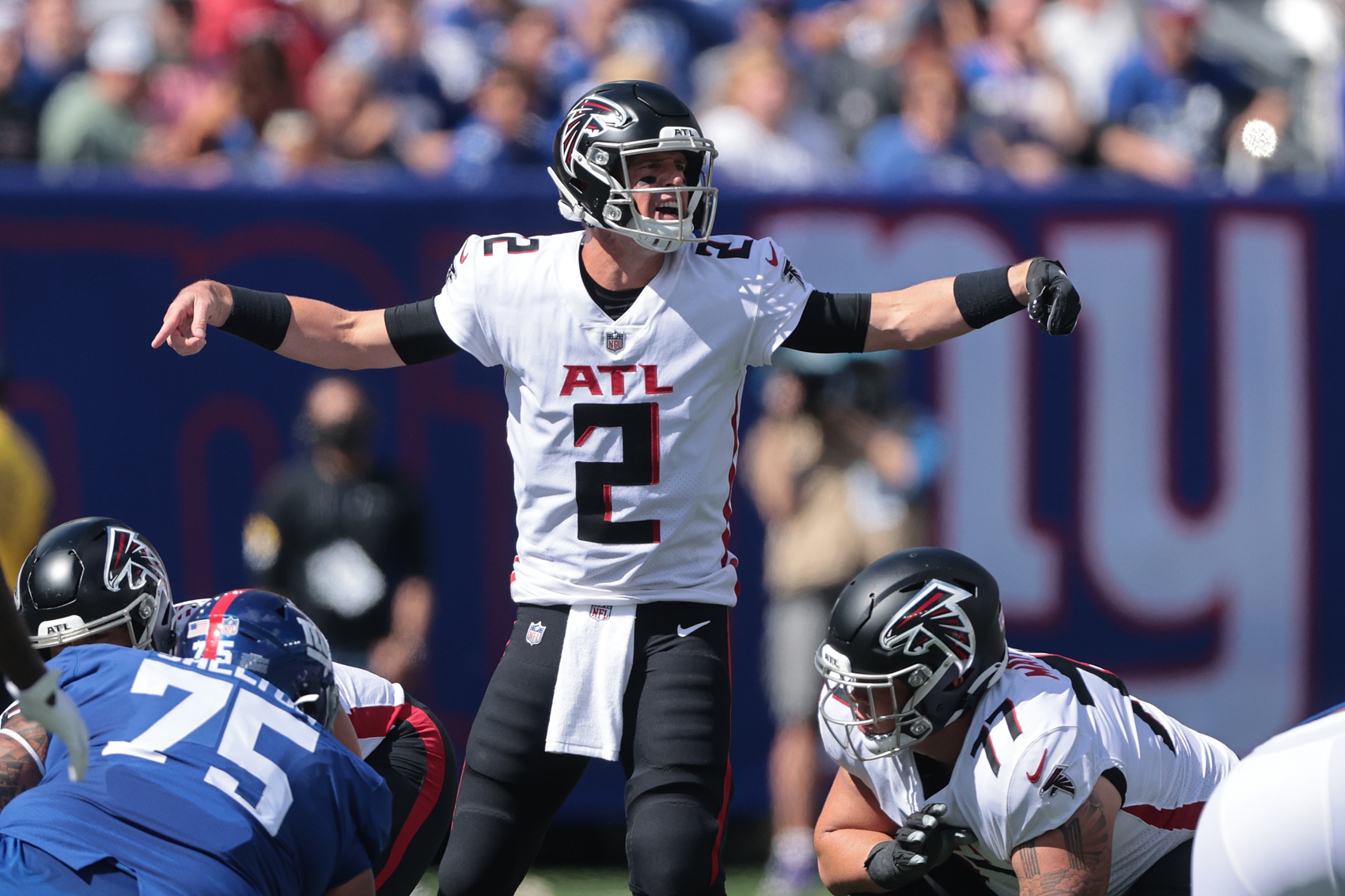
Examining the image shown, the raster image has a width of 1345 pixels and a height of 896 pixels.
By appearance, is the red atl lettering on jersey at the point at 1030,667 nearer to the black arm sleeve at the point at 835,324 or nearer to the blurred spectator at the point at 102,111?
the black arm sleeve at the point at 835,324

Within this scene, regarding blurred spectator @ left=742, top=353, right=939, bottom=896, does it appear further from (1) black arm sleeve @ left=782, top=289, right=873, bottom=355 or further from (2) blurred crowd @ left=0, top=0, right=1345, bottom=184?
(1) black arm sleeve @ left=782, top=289, right=873, bottom=355

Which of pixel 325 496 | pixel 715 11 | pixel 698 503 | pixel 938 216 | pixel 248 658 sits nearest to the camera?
pixel 248 658

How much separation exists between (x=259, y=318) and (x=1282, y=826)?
2323 mm

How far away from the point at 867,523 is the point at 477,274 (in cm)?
285

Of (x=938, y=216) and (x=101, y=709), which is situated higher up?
(x=938, y=216)

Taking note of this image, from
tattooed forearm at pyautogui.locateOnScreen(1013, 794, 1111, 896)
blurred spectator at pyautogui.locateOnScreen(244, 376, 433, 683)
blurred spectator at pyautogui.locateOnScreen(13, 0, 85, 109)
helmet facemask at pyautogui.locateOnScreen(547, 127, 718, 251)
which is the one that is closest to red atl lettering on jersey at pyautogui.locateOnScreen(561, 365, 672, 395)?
helmet facemask at pyautogui.locateOnScreen(547, 127, 718, 251)

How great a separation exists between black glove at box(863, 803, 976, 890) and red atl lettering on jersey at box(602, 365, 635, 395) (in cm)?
107

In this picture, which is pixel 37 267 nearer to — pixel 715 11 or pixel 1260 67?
pixel 715 11

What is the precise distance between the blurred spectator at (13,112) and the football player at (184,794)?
447 cm

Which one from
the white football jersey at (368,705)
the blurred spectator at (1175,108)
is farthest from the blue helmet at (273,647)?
the blurred spectator at (1175,108)

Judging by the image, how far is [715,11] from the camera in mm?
9391

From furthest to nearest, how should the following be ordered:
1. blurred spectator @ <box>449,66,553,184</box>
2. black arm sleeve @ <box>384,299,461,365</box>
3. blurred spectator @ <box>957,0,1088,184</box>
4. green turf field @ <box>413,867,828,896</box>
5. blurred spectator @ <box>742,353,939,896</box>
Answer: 1. blurred spectator @ <box>957,0,1088,184</box>
2. blurred spectator @ <box>449,66,553,184</box>
3. blurred spectator @ <box>742,353,939,896</box>
4. green turf field @ <box>413,867,828,896</box>
5. black arm sleeve @ <box>384,299,461,365</box>

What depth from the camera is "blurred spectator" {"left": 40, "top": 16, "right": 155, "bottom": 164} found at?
24.2 feet

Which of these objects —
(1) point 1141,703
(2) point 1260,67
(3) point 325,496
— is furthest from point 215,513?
(2) point 1260,67
